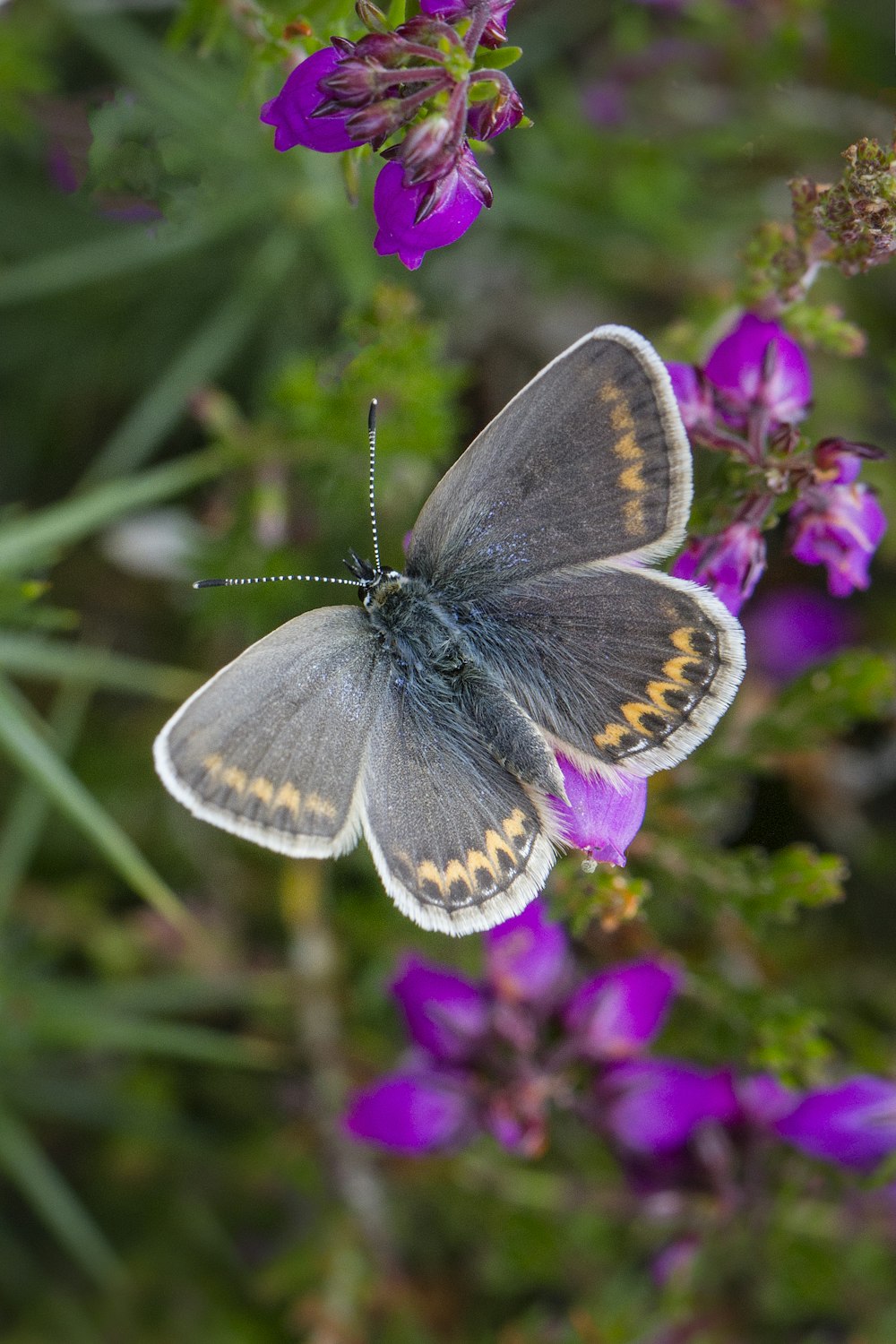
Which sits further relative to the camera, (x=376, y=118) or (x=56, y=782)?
(x=56, y=782)

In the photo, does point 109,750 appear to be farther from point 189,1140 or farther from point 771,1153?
point 771,1153

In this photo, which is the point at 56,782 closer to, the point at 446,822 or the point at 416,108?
the point at 446,822

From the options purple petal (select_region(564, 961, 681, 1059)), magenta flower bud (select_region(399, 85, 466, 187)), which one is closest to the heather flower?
purple petal (select_region(564, 961, 681, 1059))

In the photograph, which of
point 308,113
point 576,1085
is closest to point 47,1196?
point 576,1085

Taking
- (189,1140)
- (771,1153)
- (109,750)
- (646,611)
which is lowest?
(189,1140)

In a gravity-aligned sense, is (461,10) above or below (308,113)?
above

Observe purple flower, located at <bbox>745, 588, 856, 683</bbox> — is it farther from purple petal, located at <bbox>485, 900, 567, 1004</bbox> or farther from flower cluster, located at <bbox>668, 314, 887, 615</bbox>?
flower cluster, located at <bbox>668, 314, 887, 615</bbox>

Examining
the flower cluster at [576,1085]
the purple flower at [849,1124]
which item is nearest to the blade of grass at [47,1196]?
the flower cluster at [576,1085]

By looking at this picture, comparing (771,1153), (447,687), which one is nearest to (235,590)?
(447,687)
